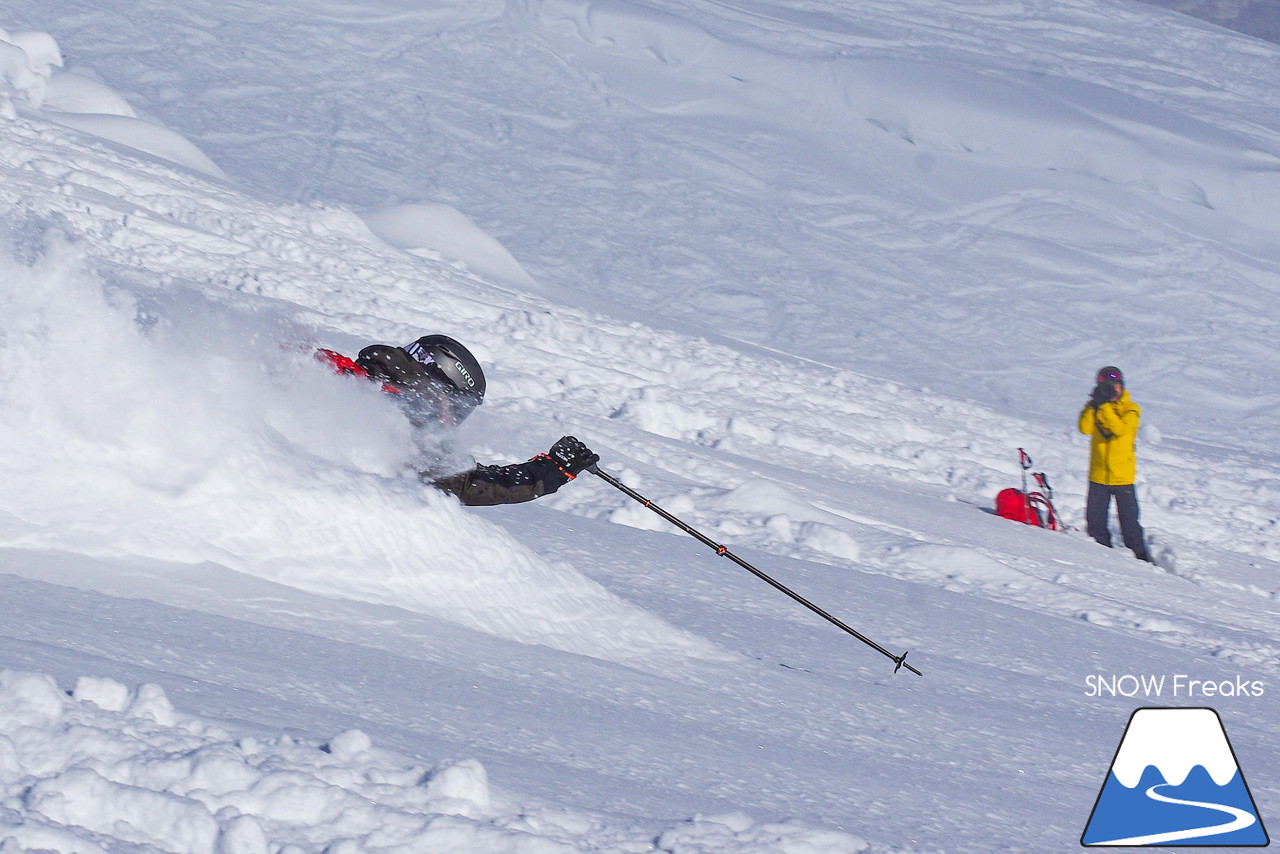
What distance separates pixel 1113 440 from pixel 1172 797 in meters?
4.85

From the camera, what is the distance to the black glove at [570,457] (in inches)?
178

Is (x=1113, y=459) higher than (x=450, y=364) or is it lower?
higher

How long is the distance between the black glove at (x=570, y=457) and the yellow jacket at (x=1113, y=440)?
13.7 ft

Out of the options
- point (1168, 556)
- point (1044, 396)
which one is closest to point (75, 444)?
point (1168, 556)

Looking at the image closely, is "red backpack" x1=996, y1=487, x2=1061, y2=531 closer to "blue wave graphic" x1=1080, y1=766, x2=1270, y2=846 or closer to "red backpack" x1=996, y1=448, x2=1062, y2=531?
"red backpack" x1=996, y1=448, x2=1062, y2=531

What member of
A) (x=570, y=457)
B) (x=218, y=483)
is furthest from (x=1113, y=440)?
(x=218, y=483)

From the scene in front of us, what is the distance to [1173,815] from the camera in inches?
112

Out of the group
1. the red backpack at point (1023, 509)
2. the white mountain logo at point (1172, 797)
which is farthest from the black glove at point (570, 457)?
the red backpack at point (1023, 509)

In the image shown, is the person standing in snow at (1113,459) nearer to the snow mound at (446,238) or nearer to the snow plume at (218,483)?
the snow plume at (218,483)

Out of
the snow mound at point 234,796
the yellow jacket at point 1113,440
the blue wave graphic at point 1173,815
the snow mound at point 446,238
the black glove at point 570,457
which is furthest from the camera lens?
the snow mound at point 446,238

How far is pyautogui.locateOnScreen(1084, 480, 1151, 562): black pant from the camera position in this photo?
742 centimetres

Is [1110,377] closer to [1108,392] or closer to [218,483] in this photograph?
[1108,392]

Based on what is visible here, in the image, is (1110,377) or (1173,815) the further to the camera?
(1110,377)

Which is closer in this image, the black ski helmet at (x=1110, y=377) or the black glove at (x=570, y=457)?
the black glove at (x=570, y=457)
